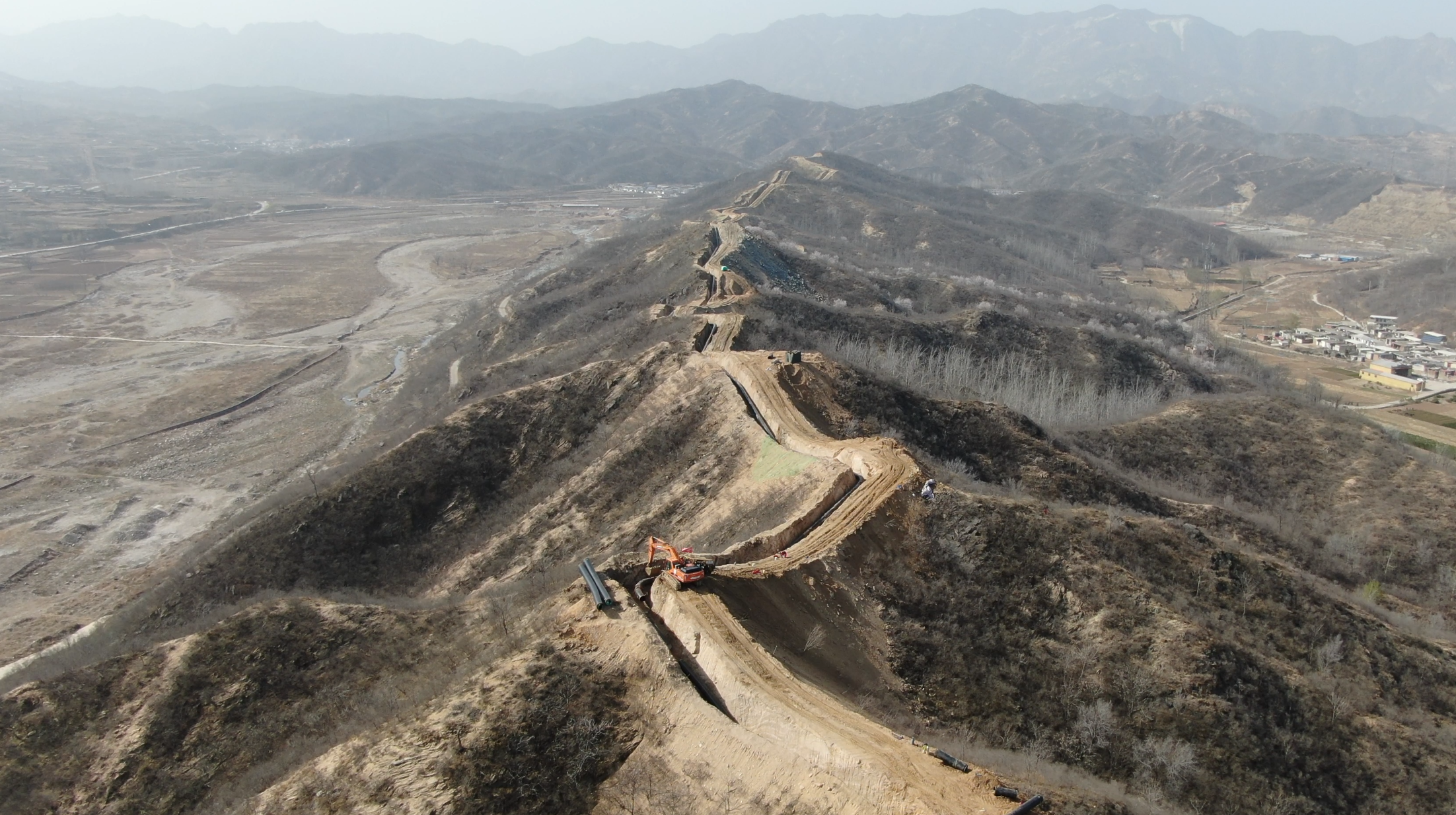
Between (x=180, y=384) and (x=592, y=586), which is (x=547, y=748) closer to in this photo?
(x=592, y=586)

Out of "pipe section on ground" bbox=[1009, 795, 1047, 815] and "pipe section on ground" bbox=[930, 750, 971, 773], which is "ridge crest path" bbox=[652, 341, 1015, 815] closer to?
"pipe section on ground" bbox=[930, 750, 971, 773]

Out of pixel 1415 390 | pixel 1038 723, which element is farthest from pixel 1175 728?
pixel 1415 390

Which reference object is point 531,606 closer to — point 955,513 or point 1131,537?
point 955,513

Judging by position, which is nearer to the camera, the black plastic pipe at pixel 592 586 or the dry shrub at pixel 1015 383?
the black plastic pipe at pixel 592 586

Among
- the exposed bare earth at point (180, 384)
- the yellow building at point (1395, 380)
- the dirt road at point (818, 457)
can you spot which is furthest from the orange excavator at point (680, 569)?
the yellow building at point (1395, 380)

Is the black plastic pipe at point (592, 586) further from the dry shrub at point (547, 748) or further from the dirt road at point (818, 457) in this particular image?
the dirt road at point (818, 457)

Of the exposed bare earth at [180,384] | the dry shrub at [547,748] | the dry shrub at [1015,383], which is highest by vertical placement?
the dry shrub at [547,748]
